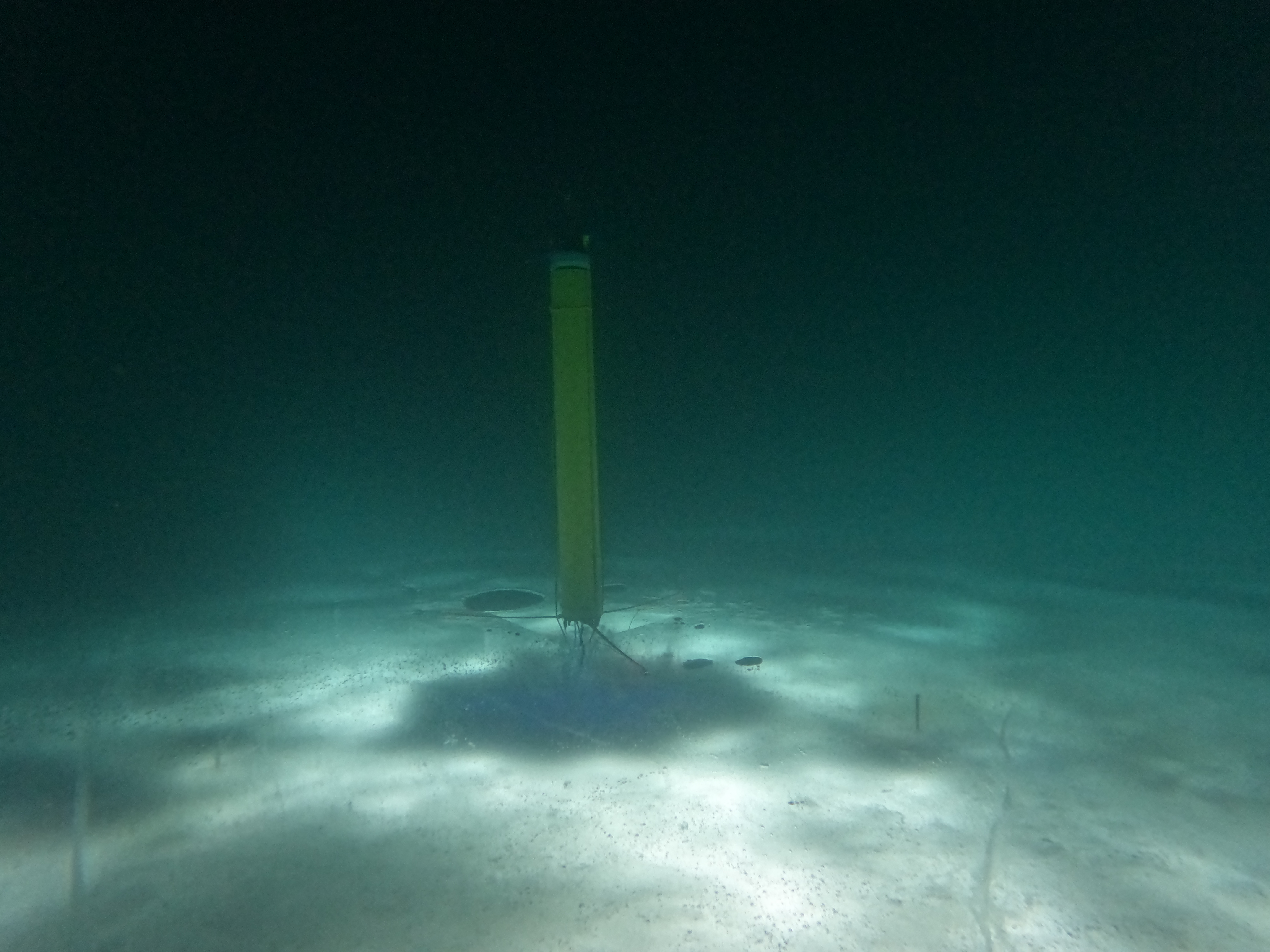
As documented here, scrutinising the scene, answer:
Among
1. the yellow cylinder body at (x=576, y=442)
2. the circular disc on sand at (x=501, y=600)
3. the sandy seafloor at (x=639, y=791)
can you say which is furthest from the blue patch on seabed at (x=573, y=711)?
the circular disc on sand at (x=501, y=600)

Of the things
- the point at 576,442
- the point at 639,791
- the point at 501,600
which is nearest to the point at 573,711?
the point at 639,791

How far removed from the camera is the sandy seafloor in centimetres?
331

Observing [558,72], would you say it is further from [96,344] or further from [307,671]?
[96,344]

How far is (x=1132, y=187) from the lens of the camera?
51.7 ft

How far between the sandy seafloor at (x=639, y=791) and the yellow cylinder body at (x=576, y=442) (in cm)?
76

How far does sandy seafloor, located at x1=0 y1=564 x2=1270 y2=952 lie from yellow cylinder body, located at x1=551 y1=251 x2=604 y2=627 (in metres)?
0.76

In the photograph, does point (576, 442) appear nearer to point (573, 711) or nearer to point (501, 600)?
point (573, 711)

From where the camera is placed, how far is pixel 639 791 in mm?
4469

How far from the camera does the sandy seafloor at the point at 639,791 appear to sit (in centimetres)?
331

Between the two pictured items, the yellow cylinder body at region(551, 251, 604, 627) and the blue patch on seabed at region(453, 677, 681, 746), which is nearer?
A: the blue patch on seabed at region(453, 677, 681, 746)

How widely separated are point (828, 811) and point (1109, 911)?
4.55ft

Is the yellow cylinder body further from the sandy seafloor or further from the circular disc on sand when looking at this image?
the circular disc on sand

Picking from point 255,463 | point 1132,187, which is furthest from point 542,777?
point 1132,187

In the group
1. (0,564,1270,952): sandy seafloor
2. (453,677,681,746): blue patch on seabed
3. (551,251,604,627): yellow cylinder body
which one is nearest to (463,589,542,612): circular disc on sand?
(0,564,1270,952): sandy seafloor
